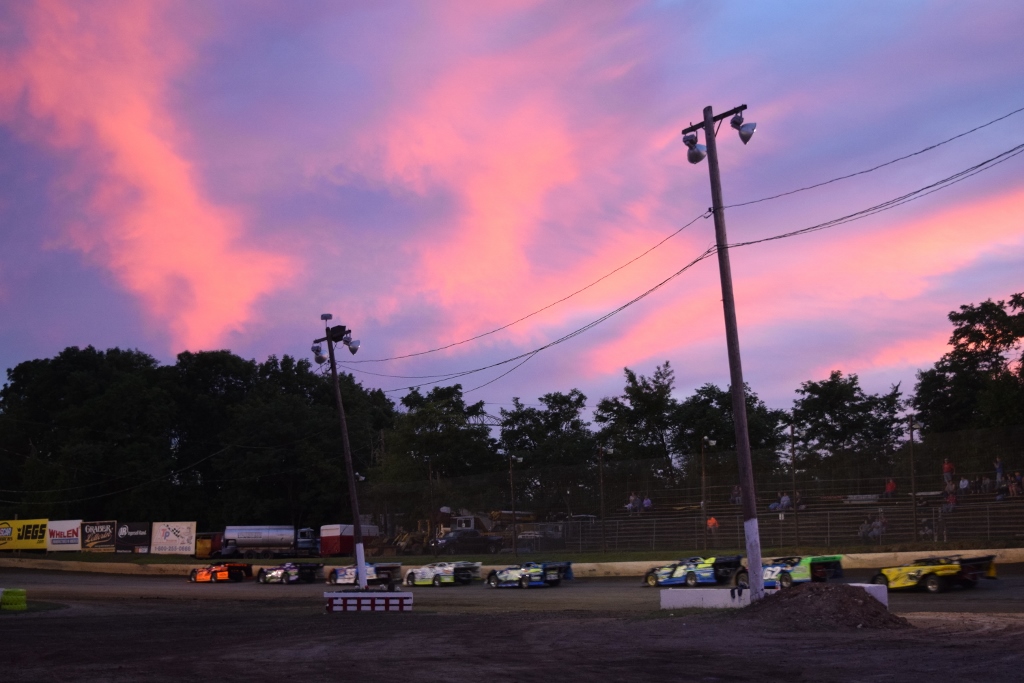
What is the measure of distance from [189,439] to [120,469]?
11615 millimetres

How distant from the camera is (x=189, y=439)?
98.6 m

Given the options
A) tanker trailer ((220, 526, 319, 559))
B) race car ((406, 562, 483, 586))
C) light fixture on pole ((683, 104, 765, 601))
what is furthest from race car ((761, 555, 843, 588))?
tanker trailer ((220, 526, 319, 559))

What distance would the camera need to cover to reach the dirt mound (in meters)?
15.9

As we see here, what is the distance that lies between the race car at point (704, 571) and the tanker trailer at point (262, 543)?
4006 centimetres

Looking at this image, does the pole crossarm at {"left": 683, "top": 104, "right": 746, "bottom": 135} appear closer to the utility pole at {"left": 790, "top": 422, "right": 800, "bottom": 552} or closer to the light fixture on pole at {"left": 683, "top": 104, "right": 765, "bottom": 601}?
the light fixture on pole at {"left": 683, "top": 104, "right": 765, "bottom": 601}

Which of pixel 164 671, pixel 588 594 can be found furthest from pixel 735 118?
pixel 588 594

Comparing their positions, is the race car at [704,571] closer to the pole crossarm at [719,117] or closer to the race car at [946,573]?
→ the race car at [946,573]

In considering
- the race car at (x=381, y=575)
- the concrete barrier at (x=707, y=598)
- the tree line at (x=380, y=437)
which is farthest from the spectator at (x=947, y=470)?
the race car at (x=381, y=575)

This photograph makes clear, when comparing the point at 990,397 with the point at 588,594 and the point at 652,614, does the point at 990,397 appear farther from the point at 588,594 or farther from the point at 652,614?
the point at 652,614

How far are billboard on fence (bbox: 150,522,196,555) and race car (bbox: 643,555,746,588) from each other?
44.0 m

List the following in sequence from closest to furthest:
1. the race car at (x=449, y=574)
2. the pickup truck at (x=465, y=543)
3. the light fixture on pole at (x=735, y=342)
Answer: the light fixture on pole at (x=735, y=342) < the race car at (x=449, y=574) < the pickup truck at (x=465, y=543)

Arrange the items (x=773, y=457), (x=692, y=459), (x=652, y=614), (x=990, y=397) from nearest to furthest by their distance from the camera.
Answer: (x=652, y=614) < (x=773, y=457) < (x=692, y=459) < (x=990, y=397)

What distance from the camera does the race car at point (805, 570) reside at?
82.7 ft

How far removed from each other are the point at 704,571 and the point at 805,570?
5.08 meters
